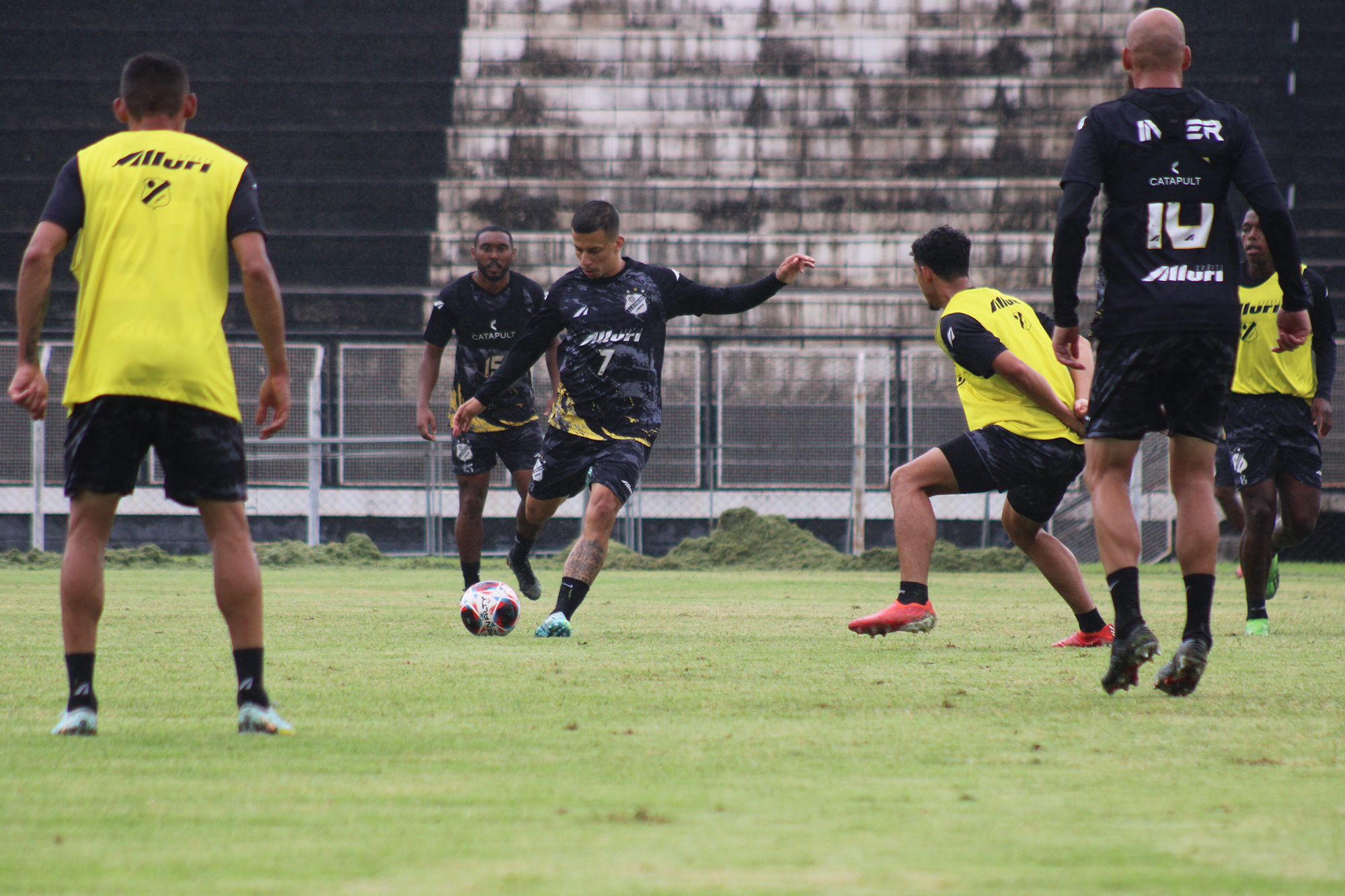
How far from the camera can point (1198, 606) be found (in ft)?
14.7

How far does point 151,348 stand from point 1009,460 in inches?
139

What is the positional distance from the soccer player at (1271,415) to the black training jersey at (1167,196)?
306cm

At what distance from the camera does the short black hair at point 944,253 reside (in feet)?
20.1

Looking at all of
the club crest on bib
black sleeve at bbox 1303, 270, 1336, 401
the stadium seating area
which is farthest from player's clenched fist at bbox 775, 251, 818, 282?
the stadium seating area

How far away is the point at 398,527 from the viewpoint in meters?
18.0

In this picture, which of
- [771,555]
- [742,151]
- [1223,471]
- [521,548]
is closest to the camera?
[521,548]

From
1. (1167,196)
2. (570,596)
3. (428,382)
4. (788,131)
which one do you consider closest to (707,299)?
(570,596)

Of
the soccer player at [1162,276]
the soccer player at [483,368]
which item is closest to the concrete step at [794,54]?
the soccer player at [483,368]

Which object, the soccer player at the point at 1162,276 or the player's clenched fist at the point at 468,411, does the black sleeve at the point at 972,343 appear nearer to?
the soccer player at the point at 1162,276

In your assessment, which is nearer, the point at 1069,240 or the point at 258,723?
the point at 258,723

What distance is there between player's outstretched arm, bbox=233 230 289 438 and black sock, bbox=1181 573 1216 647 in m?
2.73

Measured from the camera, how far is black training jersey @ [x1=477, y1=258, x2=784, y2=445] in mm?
6898

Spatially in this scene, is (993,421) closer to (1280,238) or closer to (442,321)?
(1280,238)

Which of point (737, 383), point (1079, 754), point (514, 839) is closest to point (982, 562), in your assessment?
point (737, 383)
